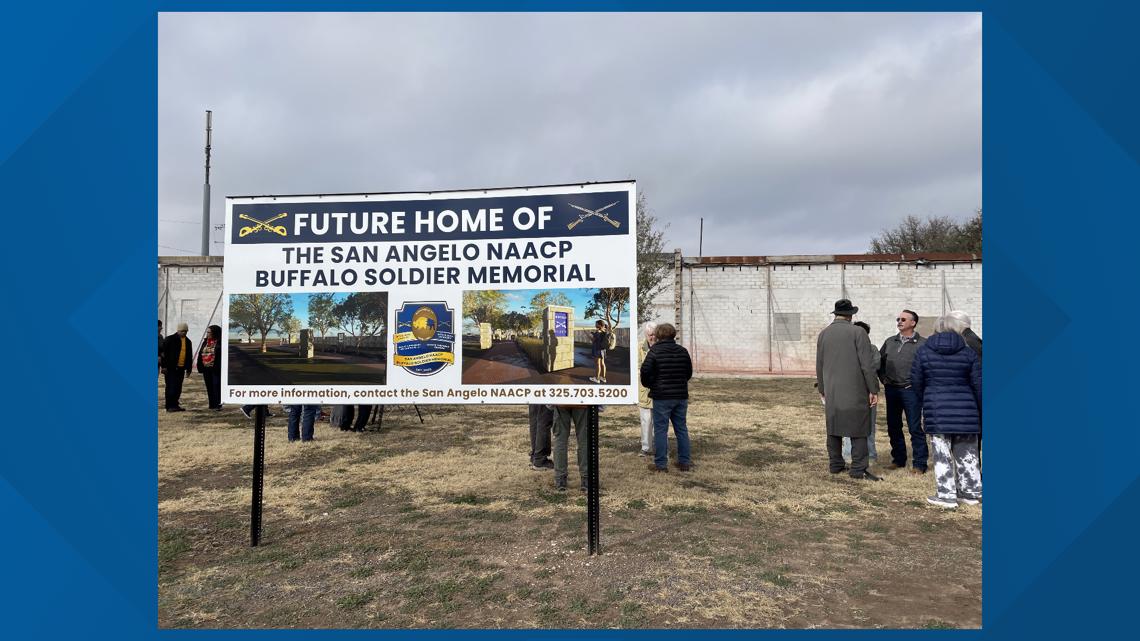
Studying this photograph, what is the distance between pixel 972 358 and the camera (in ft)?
17.7

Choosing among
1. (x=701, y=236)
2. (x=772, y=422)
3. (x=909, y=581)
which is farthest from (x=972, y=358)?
(x=701, y=236)

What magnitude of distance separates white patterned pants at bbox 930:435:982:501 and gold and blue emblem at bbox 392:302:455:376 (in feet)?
14.1

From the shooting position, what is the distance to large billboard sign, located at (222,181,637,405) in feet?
13.9

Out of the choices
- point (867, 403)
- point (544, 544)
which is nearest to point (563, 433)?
point (544, 544)

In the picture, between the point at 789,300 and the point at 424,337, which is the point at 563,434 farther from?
the point at 789,300

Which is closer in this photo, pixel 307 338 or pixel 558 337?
pixel 558 337

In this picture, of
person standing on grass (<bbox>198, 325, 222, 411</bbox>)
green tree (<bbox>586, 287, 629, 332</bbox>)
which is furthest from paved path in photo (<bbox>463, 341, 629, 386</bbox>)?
person standing on grass (<bbox>198, 325, 222, 411</bbox>)

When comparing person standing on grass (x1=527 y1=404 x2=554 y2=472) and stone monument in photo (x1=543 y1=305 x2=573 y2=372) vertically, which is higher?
stone monument in photo (x1=543 y1=305 x2=573 y2=372)

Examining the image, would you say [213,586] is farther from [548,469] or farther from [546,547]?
[548,469]

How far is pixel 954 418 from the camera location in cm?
536

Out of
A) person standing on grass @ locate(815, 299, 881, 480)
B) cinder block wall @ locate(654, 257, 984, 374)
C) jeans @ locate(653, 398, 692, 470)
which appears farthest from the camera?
cinder block wall @ locate(654, 257, 984, 374)

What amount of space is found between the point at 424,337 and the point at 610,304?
1363 mm

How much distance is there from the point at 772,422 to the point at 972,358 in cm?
501

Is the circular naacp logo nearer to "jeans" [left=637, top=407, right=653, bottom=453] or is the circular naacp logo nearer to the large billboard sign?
the large billboard sign
